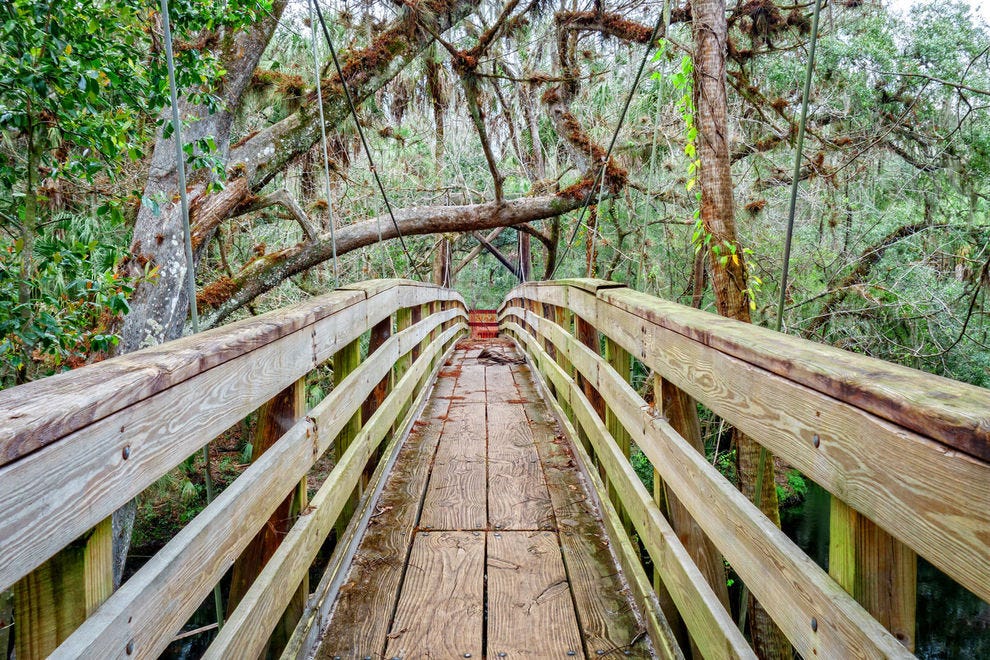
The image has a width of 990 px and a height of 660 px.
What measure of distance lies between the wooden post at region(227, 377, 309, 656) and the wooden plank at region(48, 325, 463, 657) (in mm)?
74

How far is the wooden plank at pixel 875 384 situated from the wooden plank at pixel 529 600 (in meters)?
1.01

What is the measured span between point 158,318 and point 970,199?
326 inches

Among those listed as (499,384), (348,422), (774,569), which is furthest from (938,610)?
(774,569)

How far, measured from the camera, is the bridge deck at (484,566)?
189cm

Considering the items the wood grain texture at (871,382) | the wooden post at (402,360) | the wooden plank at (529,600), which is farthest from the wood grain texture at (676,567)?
the wooden post at (402,360)

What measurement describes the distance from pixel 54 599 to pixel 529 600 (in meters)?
1.51

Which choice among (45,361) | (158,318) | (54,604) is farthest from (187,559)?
(158,318)

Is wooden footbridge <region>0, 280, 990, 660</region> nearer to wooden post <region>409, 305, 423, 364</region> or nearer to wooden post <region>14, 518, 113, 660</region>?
wooden post <region>14, 518, 113, 660</region>

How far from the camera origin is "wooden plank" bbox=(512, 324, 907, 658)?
36.6 inches

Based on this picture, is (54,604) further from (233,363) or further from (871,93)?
(871,93)

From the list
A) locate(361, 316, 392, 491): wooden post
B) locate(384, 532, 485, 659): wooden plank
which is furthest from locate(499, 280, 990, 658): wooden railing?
locate(361, 316, 392, 491): wooden post

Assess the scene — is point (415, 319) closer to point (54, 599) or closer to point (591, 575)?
point (591, 575)

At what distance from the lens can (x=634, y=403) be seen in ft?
7.27

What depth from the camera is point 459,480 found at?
3209 millimetres
